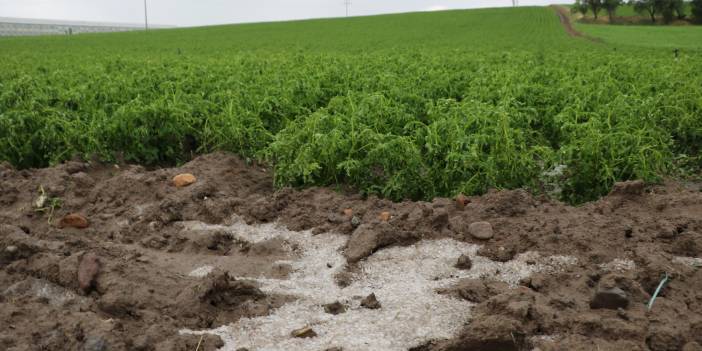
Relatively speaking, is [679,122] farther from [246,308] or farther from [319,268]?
[246,308]

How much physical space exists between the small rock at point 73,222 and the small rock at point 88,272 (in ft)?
4.24

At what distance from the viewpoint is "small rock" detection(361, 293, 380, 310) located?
11.7 ft

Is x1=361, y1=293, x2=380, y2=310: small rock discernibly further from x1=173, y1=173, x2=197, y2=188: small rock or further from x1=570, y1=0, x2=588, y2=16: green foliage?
x1=570, y1=0, x2=588, y2=16: green foliage

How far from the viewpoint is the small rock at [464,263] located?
4.07 m

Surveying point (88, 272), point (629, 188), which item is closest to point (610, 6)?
point (629, 188)

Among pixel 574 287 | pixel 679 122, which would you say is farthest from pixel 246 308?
pixel 679 122

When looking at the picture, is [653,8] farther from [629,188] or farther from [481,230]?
[481,230]

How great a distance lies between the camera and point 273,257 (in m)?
4.51

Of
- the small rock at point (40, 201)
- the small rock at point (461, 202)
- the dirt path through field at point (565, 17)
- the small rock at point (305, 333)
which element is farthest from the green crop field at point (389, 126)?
the dirt path through field at point (565, 17)

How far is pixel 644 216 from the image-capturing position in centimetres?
456

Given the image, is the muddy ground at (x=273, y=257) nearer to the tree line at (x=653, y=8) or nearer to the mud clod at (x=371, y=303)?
the mud clod at (x=371, y=303)

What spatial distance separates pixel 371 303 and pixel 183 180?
276cm

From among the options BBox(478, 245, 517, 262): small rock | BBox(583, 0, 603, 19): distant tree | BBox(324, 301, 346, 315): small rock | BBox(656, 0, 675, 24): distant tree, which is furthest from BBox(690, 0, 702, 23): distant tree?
BBox(324, 301, 346, 315): small rock

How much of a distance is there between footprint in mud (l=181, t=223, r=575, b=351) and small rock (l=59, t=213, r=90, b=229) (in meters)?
1.27
